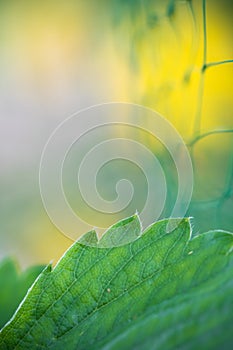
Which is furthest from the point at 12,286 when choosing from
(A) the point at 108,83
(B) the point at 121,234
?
(A) the point at 108,83

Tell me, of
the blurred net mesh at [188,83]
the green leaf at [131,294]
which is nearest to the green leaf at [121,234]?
the green leaf at [131,294]

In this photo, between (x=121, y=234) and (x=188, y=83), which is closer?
(x=121, y=234)

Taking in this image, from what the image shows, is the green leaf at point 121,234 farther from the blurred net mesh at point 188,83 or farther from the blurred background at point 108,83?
the blurred net mesh at point 188,83

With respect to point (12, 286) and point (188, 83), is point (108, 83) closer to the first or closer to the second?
point (188, 83)

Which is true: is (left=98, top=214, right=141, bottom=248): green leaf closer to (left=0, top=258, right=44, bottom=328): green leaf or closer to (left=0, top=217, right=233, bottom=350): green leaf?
(left=0, top=217, right=233, bottom=350): green leaf

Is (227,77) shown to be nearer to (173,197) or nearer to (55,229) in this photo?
(173,197)
